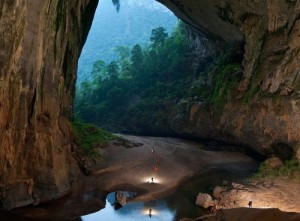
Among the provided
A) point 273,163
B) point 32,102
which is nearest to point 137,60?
point 273,163

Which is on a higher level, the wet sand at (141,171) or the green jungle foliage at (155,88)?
the green jungle foliage at (155,88)

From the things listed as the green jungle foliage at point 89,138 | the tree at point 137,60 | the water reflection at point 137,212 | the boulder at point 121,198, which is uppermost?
the tree at point 137,60

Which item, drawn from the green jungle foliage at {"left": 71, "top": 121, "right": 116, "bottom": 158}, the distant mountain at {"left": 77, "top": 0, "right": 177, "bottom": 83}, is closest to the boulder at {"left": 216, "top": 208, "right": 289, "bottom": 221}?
the green jungle foliage at {"left": 71, "top": 121, "right": 116, "bottom": 158}

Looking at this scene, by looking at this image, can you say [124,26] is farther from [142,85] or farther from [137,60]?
[142,85]

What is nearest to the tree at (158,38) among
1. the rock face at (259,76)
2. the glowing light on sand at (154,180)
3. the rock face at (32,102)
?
the rock face at (259,76)

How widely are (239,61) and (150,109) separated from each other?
1069 centimetres

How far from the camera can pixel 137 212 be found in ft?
49.7

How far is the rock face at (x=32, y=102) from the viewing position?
13.2 meters

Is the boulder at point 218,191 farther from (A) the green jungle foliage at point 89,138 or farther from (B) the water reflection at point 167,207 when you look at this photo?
(A) the green jungle foliage at point 89,138

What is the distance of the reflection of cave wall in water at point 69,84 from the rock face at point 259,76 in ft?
0.22

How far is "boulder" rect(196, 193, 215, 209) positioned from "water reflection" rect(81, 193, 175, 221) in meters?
1.42

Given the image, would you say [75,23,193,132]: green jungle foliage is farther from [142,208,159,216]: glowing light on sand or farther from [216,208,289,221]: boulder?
[216,208,289,221]: boulder

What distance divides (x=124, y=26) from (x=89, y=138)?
121656mm

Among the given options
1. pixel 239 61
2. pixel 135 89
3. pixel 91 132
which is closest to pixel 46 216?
pixel 91 132
